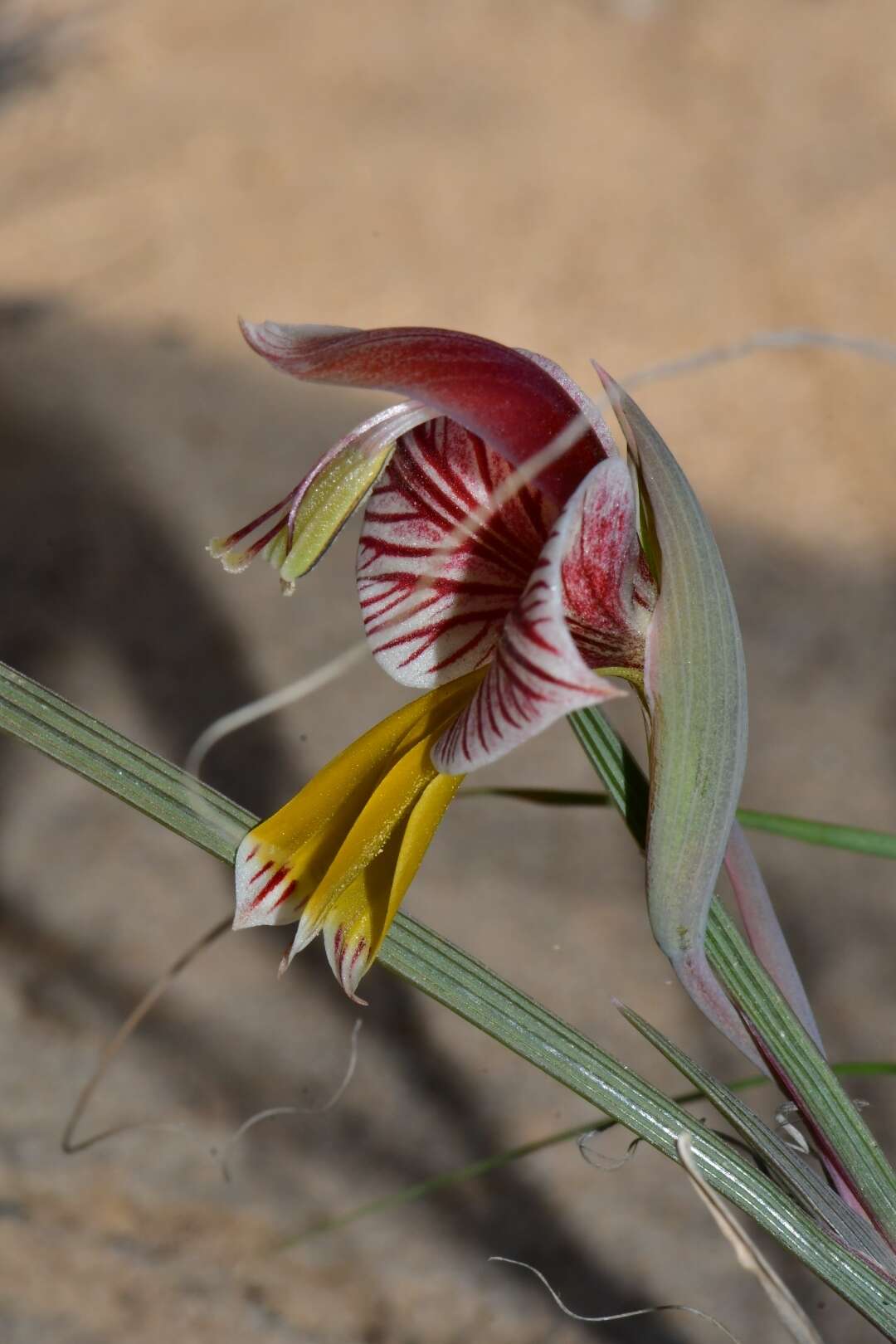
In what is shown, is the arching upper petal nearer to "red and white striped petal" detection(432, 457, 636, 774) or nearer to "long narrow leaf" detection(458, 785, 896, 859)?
"red and white striped petal" detection(432, 457, 636, 774)

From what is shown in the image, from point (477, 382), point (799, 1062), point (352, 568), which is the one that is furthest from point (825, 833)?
point (352, 568)

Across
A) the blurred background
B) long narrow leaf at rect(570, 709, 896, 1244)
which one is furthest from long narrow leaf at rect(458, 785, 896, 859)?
the blurred background

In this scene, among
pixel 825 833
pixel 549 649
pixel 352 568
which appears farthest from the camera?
pixel 352 568

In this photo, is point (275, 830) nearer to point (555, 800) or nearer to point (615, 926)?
point (555, 800)

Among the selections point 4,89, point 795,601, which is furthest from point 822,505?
point 4,89

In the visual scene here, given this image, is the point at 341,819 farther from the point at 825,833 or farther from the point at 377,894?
the point at 825,833

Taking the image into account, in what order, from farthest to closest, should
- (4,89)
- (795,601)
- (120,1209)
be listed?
(4,89)
(795,601)
(120,1209)
